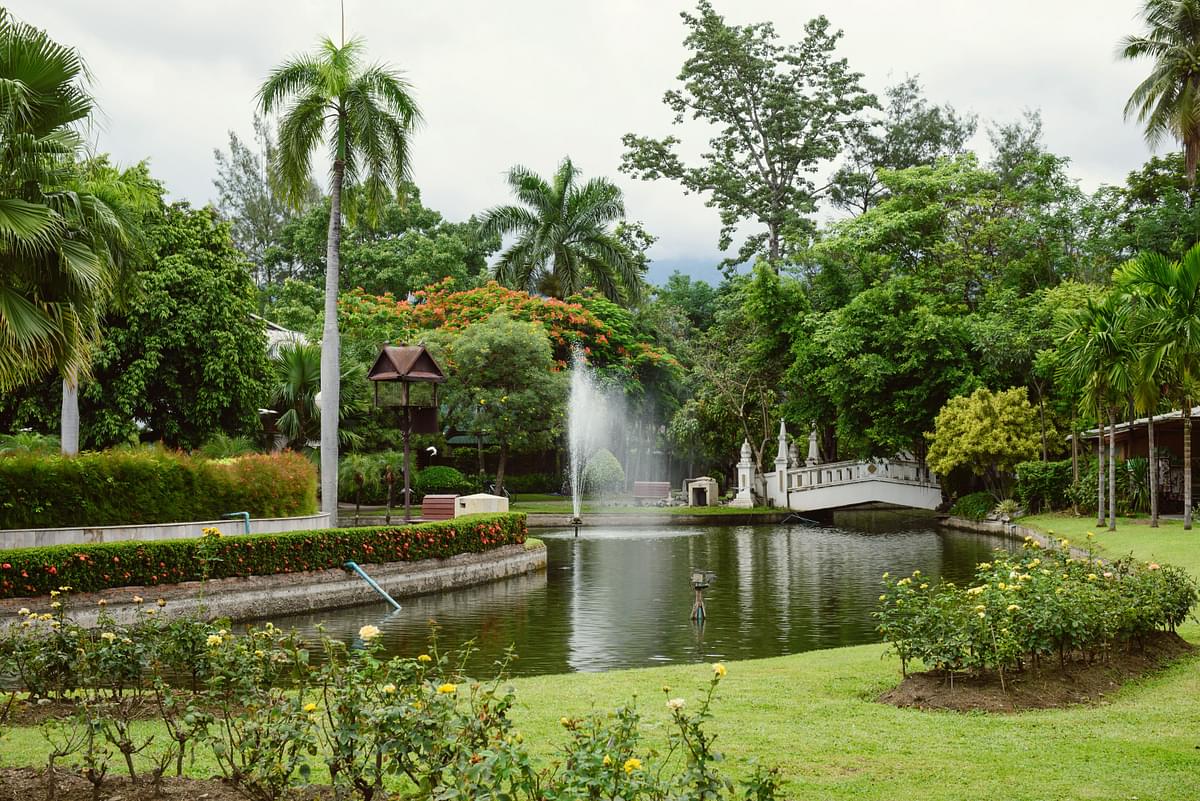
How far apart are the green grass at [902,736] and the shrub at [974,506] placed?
2526 centimetres

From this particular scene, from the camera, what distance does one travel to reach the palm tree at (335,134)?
2198cm

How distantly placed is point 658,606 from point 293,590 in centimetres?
572

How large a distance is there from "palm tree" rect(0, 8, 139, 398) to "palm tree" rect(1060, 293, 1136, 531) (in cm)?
2153

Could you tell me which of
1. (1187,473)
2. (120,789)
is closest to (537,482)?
(1187,473)

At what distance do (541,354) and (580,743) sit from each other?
3267cm

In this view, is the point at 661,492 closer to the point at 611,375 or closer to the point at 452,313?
the point at 611,375

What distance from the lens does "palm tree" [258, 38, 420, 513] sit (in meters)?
22.0

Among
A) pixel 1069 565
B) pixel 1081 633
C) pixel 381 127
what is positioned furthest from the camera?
pixel 381 127

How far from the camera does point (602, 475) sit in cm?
4231

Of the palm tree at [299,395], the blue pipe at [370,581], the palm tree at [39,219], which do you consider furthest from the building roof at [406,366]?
the palm tree at [299,395]

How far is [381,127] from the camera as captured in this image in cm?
2277

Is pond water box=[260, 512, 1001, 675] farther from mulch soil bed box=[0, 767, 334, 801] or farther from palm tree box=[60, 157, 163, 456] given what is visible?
palm tree box=[60, 157, 163, 456]

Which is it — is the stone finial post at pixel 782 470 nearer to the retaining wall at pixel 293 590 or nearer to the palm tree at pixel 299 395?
the palm tree at pixel 299 395

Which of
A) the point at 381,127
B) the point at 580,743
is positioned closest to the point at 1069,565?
the point at 580,743
